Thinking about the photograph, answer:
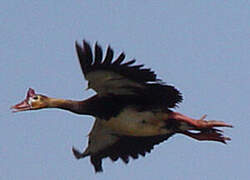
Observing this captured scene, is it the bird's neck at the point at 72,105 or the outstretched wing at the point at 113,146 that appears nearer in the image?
the bird's neck at the point at 72,105

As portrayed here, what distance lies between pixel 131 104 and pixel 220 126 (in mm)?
1499

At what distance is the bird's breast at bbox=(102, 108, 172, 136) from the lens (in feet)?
51.2

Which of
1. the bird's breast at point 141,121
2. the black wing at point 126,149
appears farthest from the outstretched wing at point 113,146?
the bird's breast at point 141,121

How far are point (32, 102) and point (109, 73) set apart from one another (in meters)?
1.85

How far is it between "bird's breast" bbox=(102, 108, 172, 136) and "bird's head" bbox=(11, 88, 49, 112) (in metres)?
1.26

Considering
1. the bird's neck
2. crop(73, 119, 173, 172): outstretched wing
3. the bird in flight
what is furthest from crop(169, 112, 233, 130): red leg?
the bird's neck

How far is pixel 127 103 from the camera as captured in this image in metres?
15.8

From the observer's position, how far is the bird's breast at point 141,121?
15.6 m

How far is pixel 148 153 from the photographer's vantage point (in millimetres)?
16938

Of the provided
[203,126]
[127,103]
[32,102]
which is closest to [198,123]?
[203,126]

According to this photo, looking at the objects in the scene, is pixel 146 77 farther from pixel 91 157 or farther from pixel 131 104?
pixel 91 157

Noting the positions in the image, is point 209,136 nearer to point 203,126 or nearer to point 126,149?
point 203,126

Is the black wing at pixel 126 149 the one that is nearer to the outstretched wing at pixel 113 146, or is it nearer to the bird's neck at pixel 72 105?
the outstretched wing at pixel 113 146

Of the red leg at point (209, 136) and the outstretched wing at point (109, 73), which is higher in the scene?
the outstretched wing at point (109, 73)
